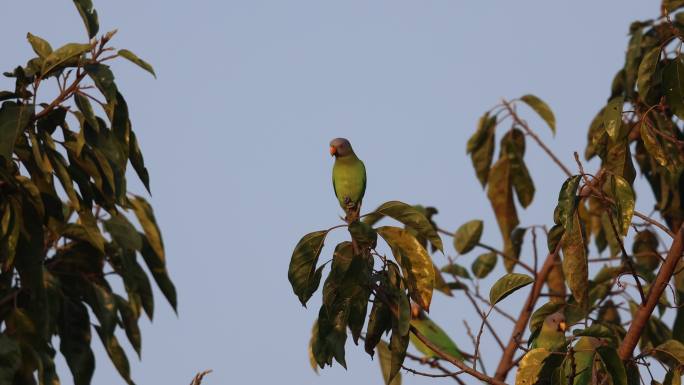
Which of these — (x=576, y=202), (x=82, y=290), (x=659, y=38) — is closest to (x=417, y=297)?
(x=576, y=202)

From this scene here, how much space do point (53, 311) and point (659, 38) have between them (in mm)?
3123

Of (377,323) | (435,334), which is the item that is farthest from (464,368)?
(435,334)

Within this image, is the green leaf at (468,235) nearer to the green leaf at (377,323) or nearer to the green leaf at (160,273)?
the green leaf at (160,273)

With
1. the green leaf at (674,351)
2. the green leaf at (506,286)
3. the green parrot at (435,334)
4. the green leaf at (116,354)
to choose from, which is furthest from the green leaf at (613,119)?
the green parrot at (435,334)

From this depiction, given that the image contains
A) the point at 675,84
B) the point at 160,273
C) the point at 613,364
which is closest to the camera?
the point at 613,364

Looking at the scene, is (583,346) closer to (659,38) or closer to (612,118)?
(612,118)

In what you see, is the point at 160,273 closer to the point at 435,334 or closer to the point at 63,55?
the point at 63,55

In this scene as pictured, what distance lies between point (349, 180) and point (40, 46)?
1375 millimetres

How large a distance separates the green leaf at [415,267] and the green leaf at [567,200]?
13.9 inches

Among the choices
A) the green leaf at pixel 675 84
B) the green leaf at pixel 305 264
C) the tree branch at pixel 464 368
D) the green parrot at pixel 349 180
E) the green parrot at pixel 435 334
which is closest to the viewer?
the tree branch at pixel 464 368

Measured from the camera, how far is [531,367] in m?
2.62

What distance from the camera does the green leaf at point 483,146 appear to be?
17.0 feet

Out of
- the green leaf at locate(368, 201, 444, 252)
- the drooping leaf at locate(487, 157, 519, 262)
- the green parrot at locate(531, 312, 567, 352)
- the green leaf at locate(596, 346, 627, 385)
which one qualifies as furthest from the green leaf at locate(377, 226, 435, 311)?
the drooping leaf at locate(487, 157, 519, 262)

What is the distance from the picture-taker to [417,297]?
2.72 meters
